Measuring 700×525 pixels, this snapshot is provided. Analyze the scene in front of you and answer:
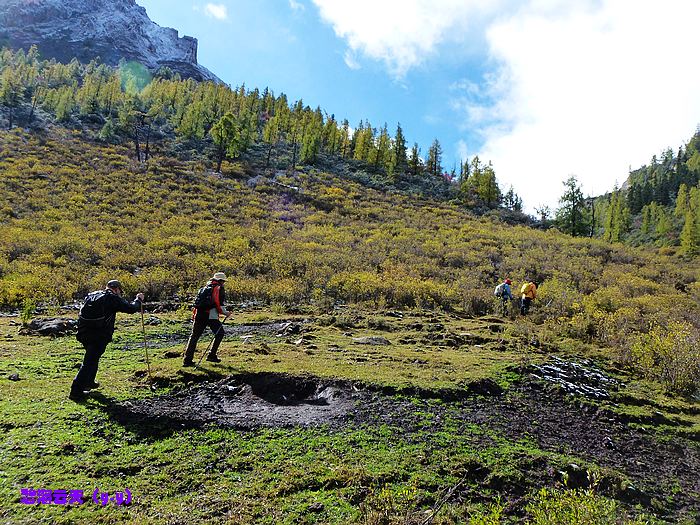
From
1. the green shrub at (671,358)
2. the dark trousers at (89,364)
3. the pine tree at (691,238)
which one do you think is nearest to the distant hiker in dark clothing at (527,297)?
the green shrub at (671,358)

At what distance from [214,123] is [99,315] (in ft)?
253

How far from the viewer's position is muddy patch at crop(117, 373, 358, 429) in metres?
5.60

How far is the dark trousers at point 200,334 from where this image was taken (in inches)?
303

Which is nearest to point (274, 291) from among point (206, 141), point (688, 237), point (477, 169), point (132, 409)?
point (132, 409)

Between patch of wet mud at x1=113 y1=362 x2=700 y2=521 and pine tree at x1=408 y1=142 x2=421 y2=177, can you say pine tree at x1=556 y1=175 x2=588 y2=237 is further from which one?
patch of wet mud at x1=113 y1=362 x2=700 y2=521

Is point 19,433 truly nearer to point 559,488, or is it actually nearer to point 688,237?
point 559,488

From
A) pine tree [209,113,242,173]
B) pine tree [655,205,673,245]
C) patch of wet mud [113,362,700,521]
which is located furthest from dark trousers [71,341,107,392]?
pine tree [655,205,673,245]

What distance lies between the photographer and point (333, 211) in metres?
44.1

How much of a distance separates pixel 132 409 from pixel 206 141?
73.5 metres

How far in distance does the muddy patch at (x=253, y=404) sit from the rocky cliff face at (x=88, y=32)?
178162mm

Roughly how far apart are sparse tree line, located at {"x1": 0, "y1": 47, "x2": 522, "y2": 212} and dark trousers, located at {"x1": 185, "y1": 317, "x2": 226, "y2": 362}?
2058 inches

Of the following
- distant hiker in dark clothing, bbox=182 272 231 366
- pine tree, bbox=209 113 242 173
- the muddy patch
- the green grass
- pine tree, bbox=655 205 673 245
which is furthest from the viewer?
pine tree, bbox=655 205 673 245

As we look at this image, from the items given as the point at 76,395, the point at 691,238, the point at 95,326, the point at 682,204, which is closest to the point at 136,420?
the point at 76,395

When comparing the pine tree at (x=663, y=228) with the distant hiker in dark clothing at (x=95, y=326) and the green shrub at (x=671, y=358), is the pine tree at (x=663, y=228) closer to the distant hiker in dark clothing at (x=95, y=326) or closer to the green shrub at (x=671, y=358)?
the green shrub at (x=671, y=358)
